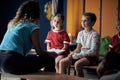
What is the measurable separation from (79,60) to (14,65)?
1331mm

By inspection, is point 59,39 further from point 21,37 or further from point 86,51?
point 21,37

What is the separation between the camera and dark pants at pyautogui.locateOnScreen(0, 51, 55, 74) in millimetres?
3500

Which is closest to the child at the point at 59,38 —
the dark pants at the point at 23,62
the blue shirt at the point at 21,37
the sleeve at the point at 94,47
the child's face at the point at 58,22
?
the child's face at the point at 58,22

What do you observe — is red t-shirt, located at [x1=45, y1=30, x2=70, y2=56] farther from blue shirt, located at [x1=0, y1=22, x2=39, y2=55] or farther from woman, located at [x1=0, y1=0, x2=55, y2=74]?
blue shirt, located at [x1=0, y1=22, x2=39, y2=55]

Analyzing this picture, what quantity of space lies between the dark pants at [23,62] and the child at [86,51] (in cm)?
99

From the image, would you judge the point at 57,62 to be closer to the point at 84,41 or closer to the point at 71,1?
the point at 84,41

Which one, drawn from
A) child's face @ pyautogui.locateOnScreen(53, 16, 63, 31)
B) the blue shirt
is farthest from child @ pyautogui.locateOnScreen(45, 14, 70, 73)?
the blue shirt

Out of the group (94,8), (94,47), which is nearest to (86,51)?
(94,47)

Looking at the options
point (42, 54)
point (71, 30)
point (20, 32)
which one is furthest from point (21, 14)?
point (71, 30)

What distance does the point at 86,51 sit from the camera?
15.5ft

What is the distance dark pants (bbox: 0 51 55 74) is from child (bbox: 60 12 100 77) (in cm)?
99

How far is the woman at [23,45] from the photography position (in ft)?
11.6

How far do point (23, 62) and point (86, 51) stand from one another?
4.57 feet

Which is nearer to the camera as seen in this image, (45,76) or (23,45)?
(45,76)
